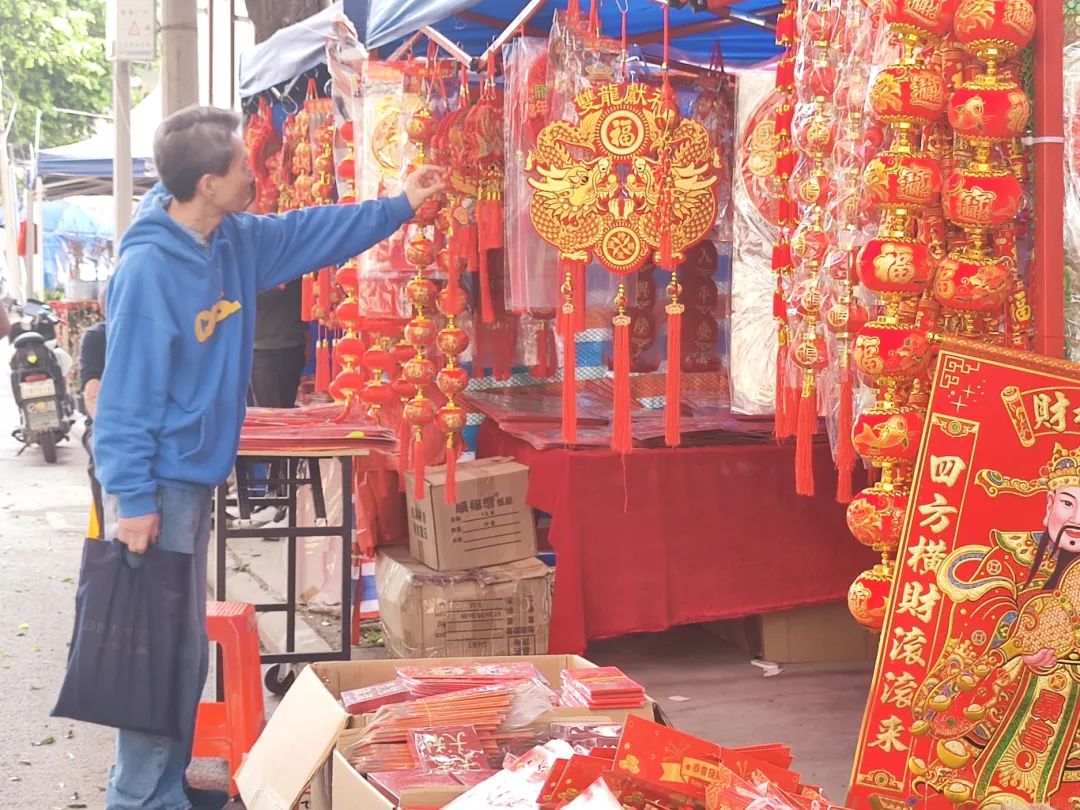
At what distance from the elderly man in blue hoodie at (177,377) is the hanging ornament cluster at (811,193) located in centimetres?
141

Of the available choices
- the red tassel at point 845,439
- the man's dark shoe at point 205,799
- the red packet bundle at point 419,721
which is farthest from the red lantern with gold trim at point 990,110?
the man's dark shoe at point 205,799

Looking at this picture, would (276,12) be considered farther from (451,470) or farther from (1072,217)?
(1072,217)

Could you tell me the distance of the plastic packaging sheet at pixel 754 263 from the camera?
12.9 ft

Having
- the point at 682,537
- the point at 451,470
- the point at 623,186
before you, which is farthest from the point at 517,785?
the point at 682,537

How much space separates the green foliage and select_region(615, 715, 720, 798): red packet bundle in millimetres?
28937

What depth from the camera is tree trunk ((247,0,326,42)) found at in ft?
25.7

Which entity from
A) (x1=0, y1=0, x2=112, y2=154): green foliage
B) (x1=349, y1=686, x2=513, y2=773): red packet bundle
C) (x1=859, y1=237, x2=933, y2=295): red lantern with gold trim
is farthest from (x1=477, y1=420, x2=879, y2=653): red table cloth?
(x1=0, y1=0, x2=112, y2=154): green foliage

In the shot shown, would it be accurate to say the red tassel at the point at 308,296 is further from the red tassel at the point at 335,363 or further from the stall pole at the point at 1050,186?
the stall pole at the point at 1050,186

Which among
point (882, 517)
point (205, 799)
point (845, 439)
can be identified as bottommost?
point (205, 799)

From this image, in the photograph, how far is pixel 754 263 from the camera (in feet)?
13.0

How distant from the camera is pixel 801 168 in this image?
10.8 feet

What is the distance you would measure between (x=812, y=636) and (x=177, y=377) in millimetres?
2815

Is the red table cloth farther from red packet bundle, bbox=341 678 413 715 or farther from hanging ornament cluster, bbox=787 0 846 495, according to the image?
red packet bundle, bbox=341 678 413 715

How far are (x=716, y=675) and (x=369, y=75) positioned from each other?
2500 millimetres
